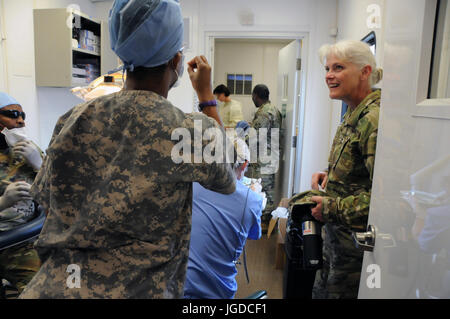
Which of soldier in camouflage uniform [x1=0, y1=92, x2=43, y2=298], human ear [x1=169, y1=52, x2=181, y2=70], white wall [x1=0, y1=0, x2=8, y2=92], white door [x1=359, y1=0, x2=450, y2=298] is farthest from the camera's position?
white wall [x1=0, y1=0, x2=8, y2=92]

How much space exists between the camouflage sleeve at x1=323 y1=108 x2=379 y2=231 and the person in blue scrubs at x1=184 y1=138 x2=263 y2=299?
0.38 meters

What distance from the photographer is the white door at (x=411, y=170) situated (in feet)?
1.80

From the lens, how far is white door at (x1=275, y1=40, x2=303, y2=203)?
138 inches

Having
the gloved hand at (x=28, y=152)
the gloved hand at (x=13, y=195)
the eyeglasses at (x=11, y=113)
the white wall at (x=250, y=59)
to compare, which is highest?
the white wall at (x=250, y=59)

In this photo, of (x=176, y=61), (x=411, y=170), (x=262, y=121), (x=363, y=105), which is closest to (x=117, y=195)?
(x=176, y=61)

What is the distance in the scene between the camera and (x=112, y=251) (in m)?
0.72

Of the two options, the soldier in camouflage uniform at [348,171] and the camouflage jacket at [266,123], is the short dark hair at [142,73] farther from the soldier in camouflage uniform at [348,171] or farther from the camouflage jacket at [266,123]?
the camouflage jacket at [266,123]

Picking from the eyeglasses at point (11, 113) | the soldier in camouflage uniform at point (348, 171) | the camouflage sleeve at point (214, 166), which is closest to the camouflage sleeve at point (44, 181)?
the camouflage sleeve at point (214, 166)

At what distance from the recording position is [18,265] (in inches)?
65.8

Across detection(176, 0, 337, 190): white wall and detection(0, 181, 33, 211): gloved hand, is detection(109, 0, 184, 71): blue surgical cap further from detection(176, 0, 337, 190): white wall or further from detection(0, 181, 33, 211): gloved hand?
detection(176, 0, 337, 190): white wall

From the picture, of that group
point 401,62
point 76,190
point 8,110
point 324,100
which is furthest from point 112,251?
point 324,100

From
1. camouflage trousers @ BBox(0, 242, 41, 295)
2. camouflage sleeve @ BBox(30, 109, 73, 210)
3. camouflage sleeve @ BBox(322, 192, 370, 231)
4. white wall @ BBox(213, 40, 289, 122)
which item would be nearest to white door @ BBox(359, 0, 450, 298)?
camouflage sleeve @ BBox(322, 192, 370, 231)

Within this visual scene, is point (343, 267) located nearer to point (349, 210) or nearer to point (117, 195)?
point (349, 210)

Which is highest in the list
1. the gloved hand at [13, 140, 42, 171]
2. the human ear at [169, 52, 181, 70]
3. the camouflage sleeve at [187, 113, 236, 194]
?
the human ear at [169, 52, 181, 70]
